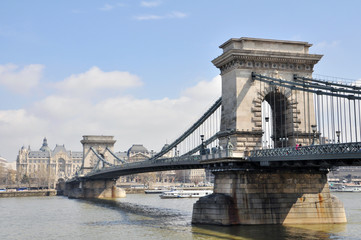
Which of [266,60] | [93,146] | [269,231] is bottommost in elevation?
[269,231]

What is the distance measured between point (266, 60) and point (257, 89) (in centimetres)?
278

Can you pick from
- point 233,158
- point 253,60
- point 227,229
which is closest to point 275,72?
point 253,60

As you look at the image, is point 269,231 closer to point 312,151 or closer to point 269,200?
point 269,200

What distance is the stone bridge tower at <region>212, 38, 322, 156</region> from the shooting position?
4372 centimetres

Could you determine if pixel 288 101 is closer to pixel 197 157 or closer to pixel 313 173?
pixel 313 173

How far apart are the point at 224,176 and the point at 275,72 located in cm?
1071

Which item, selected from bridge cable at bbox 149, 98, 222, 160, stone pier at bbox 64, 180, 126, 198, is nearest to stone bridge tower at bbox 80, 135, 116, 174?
stone pier at bbox 64, 180, 126, 198

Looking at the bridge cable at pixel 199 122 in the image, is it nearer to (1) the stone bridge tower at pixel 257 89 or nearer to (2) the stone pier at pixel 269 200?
(1) the stone bridge tower at pixel 257 89

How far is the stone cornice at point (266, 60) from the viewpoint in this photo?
1724 inches

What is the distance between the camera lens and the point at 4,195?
12212 cm

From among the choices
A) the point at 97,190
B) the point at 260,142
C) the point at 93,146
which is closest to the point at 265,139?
the point at 260,142

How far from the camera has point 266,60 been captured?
4438 cm

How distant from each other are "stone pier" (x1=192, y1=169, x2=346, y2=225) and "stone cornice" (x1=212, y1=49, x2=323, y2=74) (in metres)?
9.74

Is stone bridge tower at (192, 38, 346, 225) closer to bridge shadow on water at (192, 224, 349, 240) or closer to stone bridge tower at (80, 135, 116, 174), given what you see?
bridge shadow on water at (192, 224, 349, 240)
